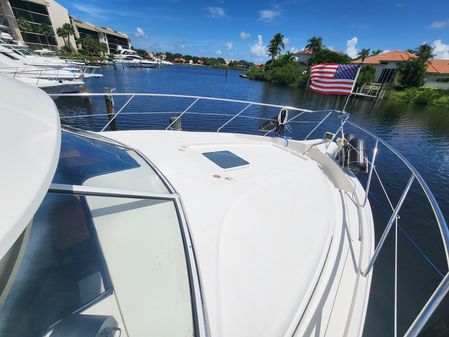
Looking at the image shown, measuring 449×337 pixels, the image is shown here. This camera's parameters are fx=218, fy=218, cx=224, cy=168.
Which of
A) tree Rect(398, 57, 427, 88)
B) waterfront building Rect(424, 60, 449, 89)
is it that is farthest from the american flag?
waterfront building Rect(424, 60, 449, 89)

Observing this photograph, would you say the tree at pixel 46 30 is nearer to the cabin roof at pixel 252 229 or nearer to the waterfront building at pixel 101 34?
the waterfront building at pixel 101 34

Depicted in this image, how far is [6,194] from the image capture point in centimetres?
70

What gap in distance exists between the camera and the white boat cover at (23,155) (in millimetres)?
659

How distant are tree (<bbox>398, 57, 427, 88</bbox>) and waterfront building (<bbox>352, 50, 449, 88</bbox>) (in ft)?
7.63

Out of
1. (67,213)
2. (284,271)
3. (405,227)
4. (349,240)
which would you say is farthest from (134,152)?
(405,227)

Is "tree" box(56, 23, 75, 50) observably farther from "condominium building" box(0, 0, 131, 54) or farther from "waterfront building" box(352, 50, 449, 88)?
"waterfront building" box(352, 50, 449, 88)

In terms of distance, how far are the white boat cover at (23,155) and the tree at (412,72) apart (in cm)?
4333

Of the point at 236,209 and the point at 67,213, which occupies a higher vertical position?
the point at 67,213

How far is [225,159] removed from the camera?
2.95 metres

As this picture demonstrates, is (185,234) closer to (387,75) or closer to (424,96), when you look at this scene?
(424,96)

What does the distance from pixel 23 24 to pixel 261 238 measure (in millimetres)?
67379

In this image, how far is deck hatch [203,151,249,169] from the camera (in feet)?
9.20

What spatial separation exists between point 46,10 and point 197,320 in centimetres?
7555

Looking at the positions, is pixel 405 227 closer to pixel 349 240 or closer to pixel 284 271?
pixel 349 240
